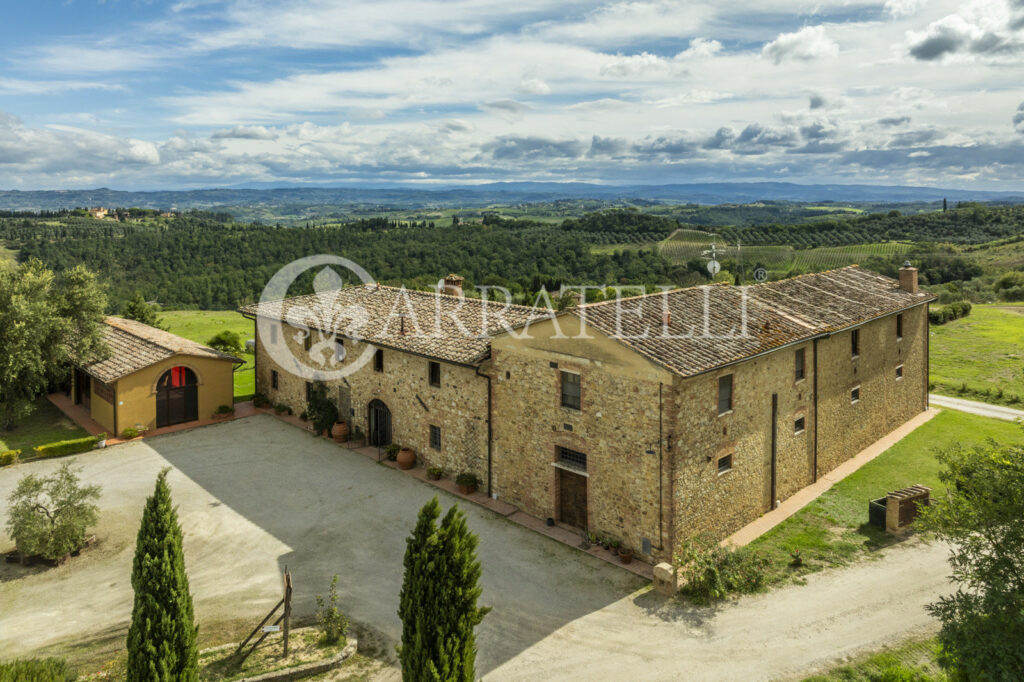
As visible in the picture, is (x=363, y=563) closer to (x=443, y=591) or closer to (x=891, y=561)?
(x=443, y=591)

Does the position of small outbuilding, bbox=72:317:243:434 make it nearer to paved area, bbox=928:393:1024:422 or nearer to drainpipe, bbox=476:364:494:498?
drainpipe, bbox=476:364:494:498

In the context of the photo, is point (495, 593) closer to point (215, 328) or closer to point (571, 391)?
point (571, 391)

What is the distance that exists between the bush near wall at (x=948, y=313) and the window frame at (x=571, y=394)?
4306 cm

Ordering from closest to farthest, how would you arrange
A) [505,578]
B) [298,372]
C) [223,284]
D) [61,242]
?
[505,578], [298,372], [223,284], [61,242]

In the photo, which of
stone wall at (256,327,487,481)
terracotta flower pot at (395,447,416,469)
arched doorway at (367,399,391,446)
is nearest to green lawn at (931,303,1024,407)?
stone wall at (256,327,487,481)

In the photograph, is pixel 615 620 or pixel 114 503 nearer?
pixel 615 620

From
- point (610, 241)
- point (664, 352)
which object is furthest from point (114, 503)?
point (610, 241)

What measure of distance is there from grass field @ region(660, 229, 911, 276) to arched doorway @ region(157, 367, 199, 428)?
5644cm

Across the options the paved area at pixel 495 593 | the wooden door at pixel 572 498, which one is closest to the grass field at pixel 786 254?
the wooden door at pixel 572 498

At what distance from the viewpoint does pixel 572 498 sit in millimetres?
17641

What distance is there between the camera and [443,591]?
9617mm

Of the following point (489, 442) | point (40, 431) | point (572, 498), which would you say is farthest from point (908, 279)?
point (40, 431)

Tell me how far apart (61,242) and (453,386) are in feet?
343

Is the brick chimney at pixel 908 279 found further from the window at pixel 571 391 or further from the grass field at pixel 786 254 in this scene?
the grass field at pixel 786 254
